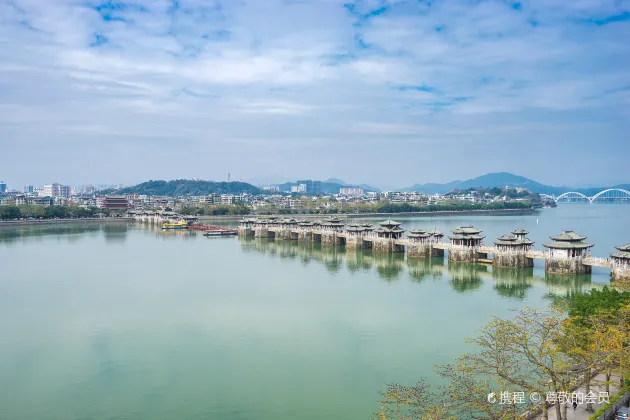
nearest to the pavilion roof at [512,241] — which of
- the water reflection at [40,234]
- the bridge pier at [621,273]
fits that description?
the bridge pier at [621,273]

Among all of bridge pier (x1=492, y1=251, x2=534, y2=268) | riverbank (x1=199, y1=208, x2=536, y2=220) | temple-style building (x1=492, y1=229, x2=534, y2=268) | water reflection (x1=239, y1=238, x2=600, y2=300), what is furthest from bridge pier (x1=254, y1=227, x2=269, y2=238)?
riverbank (x1=199, y1=208, x2=536, y2=220)

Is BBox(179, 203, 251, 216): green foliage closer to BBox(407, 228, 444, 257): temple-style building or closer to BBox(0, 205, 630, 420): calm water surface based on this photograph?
BBox(0, 205, 630, 420): calm water surface

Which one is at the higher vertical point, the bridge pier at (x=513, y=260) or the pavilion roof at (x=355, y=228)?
the pavilion roof at (x=355, y=228)

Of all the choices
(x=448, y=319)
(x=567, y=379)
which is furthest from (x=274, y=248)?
(x=567, y=379)

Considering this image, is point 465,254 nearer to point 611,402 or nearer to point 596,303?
point 596,303

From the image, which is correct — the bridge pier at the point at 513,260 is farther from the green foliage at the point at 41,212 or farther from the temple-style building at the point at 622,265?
the green foliage at the point at 41,212

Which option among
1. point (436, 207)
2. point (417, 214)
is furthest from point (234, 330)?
point (436, 207)
